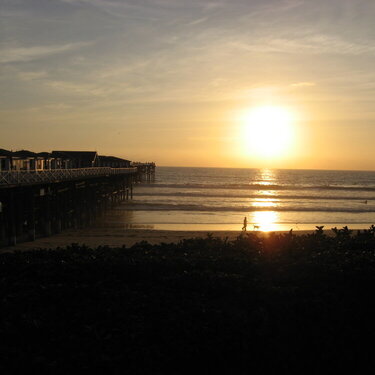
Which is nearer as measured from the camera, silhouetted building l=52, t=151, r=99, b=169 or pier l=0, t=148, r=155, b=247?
pier l=0, t=148, r=155, b=247

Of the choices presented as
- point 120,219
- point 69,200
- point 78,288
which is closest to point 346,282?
point 78,288

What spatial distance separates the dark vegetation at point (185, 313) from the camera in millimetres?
7090

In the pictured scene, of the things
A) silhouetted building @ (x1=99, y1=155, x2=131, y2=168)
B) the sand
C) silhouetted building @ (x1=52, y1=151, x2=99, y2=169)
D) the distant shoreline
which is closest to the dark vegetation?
the distant shoreline

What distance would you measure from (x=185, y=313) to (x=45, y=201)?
66.5 ft

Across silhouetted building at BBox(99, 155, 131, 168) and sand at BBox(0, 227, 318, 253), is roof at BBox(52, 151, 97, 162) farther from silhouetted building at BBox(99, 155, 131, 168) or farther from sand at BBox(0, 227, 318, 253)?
sand at BBox(0, 227, 318, 253)

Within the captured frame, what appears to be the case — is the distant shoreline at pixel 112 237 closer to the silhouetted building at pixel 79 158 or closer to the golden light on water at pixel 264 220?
the golden light on water at pixel 264 220

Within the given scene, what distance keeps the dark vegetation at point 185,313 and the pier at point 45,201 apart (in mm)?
11525

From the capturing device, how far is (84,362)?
268 inches

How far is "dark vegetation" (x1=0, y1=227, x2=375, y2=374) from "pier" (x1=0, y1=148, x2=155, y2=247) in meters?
11.5

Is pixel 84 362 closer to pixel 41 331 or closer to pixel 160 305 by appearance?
pixel 41 331

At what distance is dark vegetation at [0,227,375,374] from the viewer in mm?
7090

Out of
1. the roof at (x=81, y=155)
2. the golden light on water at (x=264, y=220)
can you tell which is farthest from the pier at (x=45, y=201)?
the roof at (x=81, y=155)

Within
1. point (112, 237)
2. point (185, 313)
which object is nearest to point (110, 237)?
point (112, 237)

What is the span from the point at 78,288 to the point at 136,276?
1364mm
